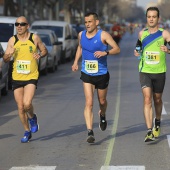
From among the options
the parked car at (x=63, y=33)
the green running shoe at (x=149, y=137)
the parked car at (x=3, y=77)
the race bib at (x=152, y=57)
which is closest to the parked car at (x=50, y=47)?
the parked car at (x=63, y=33)

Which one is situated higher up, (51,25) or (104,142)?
(104,142)

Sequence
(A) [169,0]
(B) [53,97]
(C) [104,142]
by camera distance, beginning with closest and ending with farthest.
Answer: (C) [104,142]
(B) [53,97]
(A) [169,0]

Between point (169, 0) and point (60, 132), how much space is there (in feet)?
614

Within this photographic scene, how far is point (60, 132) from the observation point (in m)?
12.2

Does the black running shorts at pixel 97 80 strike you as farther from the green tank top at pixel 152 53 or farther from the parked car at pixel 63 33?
the parked car at pixel 63 33

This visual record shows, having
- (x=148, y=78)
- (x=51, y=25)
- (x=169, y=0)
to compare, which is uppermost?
(x=148, y=78)

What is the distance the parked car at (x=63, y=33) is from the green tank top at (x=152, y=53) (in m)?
24.0

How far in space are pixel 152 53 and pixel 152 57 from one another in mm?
58

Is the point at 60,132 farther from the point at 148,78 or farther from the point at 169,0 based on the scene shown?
the point at 169,0

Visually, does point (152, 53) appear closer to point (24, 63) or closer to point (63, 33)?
point (24, 63)

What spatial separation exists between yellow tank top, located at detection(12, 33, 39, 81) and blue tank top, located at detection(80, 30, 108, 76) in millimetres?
734

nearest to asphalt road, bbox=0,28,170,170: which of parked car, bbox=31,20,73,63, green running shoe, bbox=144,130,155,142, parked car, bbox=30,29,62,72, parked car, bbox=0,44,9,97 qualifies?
green running shoe, bbox=144,130,155,142

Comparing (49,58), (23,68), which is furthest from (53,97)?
(49,58)

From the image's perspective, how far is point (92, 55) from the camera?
1091 centimetres
